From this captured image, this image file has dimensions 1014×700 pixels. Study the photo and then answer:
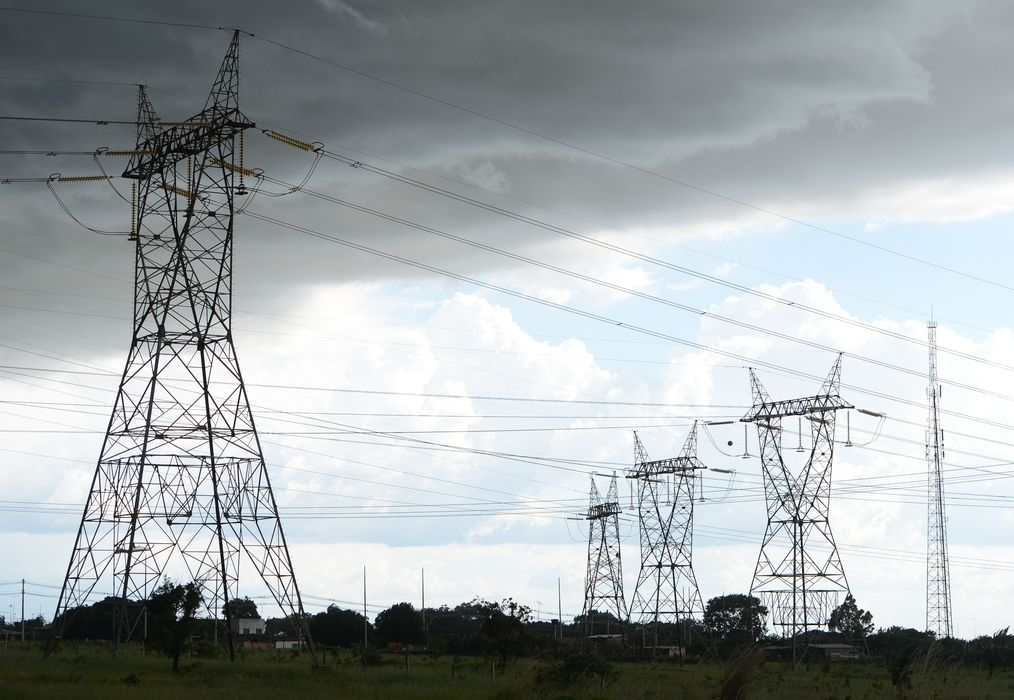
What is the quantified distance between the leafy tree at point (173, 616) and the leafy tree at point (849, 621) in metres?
42.9

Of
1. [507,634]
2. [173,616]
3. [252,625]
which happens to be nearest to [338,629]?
[252,625]

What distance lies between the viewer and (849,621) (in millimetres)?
109562

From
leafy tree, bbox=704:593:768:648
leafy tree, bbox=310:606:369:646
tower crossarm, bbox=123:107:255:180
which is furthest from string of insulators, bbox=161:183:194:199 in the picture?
leafy tree, bbox=704:593:768:648

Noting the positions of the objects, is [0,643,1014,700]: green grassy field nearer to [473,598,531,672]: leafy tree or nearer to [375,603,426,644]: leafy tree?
[473,598,531,672]: leafy tree

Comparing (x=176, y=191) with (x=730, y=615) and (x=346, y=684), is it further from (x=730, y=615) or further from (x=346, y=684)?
(x=730, y=615)

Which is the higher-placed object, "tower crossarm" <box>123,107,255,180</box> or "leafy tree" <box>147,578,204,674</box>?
"tower crossarm" <box>123,107,255,180</box>

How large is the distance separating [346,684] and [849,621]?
2648 inches

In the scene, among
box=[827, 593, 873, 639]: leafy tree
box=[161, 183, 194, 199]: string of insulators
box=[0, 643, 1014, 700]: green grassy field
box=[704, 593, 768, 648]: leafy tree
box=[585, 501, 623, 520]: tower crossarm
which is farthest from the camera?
box=[704, 593, 768, 648]: leafy tree

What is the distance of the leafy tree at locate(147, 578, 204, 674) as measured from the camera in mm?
60406

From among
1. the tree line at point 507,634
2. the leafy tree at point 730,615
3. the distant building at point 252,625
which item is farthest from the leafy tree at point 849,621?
the distant building at point 252,625

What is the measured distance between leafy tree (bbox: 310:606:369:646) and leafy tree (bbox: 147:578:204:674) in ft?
255

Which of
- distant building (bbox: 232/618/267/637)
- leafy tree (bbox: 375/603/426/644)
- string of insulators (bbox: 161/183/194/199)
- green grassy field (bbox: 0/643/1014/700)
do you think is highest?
string of insulators (bbox: 161/183/194/199)

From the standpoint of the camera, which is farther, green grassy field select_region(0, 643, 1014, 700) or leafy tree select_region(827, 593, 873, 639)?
leafy tree select_region(827, 593, 873, 639)

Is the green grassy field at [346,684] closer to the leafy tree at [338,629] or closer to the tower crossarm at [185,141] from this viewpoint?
the tower crossarm at [185,141]
